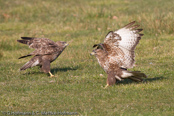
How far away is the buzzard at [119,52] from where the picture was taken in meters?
9.78

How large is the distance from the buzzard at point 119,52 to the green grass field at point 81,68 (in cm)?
51

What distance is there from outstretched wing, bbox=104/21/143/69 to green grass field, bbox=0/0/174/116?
813 millimetres

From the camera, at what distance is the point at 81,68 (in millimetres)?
13070

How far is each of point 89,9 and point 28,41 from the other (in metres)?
12.0

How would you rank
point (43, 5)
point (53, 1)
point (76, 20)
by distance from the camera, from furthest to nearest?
point (53, 1) < point (43, 5) < point (76, 20)

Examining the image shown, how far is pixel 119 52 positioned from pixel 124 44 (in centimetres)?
30

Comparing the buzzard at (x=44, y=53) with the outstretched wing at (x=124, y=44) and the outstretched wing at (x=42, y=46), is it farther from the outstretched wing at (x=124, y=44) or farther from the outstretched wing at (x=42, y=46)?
the outstretched wing at (x=124, y=44)

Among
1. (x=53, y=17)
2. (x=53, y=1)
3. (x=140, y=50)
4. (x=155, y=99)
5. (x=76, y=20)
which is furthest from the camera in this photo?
(x=53, y=1)

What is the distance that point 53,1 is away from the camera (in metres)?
30.0

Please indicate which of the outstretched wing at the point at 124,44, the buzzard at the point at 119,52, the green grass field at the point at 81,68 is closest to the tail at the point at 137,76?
the buzzard at the point at 119,52

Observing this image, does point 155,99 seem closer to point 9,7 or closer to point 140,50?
point 140,50

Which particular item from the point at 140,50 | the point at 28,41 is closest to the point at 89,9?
the point at 140,50

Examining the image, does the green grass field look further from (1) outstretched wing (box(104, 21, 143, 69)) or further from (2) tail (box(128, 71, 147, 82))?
(1) outstretched wing (box(104, 21, 143, 69))

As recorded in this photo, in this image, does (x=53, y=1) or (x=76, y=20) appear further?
(x=53, y=1)
